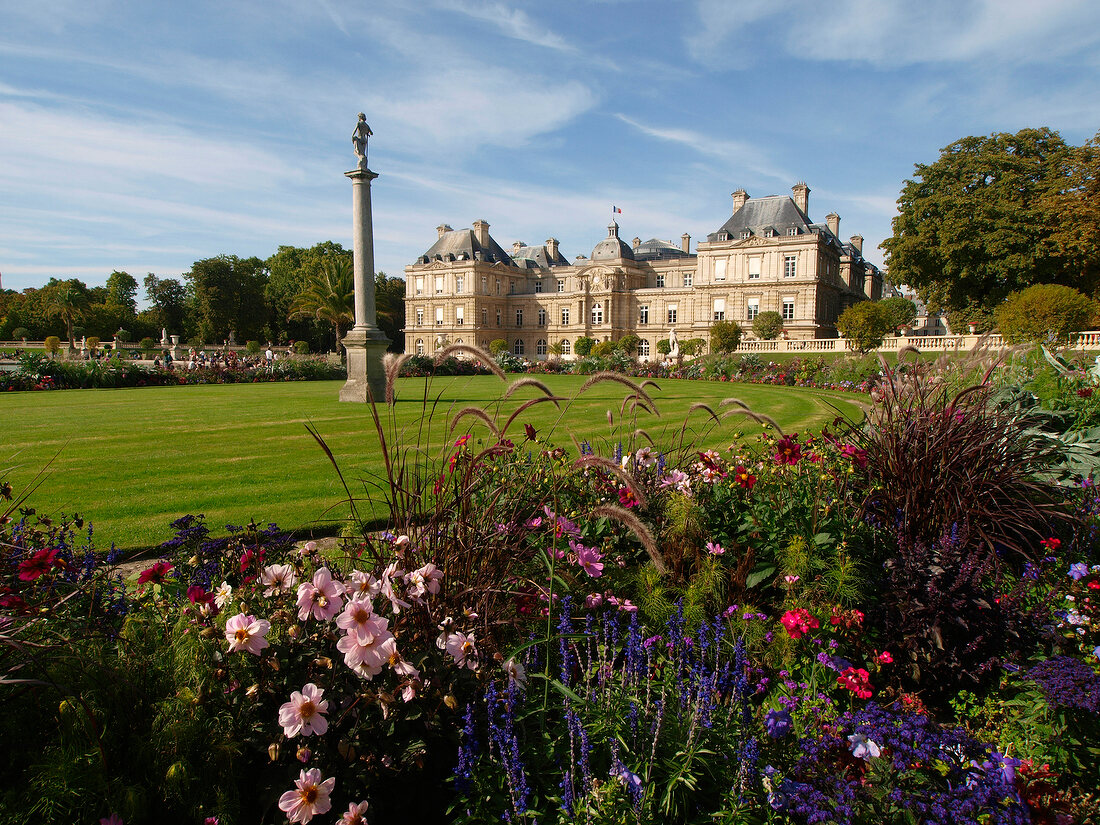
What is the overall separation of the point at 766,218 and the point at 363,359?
145 ft

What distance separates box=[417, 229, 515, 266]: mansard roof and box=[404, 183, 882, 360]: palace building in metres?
0.14

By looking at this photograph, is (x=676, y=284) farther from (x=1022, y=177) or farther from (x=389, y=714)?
(x=389, y=714)

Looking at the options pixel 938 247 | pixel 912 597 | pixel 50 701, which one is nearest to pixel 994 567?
pixel 912 597

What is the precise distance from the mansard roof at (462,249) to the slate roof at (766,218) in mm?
24154

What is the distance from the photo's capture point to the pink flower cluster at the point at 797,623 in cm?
248

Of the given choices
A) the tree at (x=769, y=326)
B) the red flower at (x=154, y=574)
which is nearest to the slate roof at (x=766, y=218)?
the tree at (x=769, y=326)

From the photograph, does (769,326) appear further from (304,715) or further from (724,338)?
(304,715)

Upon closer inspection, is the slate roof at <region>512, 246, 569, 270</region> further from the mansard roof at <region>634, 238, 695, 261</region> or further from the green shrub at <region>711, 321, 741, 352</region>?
the green shrub at <region>711, 321, 741, 352</region>

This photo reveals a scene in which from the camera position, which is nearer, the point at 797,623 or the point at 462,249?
the point at 797,623

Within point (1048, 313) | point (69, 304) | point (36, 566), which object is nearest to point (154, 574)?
point (36, 566)

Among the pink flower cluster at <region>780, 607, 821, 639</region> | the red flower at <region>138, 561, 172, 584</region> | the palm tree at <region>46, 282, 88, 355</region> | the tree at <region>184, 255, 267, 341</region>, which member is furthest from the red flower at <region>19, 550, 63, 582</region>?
the tree at <region>184, 255, 267, 341</region>

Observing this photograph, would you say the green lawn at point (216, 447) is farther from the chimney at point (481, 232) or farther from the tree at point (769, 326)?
the chimney at point (481, 232)

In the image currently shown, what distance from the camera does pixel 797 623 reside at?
2486 mm

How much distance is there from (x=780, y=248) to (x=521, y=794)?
52.0 meters
